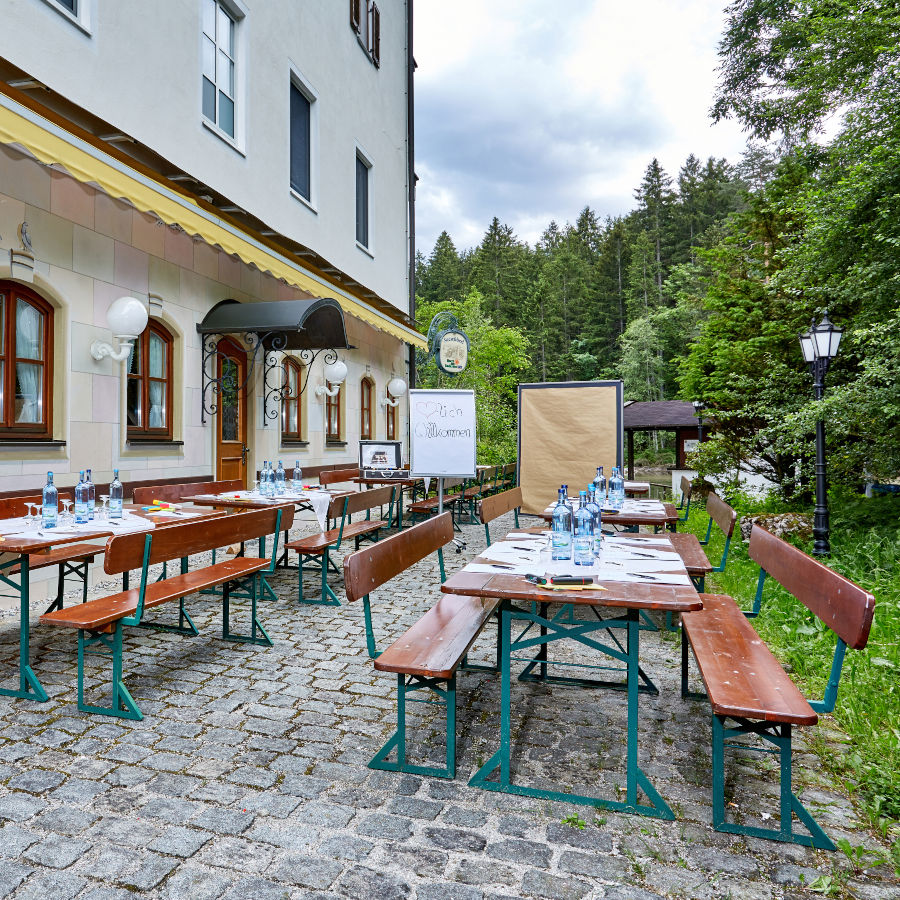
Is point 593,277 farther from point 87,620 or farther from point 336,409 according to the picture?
point 87,620

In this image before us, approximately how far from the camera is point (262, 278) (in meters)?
9.77

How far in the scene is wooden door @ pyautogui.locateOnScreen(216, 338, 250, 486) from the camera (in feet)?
29.1

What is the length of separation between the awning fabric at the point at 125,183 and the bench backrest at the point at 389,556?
359 centimetres

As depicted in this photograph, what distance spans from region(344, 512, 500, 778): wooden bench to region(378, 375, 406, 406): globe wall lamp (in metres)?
11.3

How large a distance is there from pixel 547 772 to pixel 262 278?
27.9ft

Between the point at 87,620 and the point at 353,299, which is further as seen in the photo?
the point at 353,299

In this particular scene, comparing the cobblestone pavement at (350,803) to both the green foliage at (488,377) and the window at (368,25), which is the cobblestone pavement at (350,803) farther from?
the green foliage at (488,377)

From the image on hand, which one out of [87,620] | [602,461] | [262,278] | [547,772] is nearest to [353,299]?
[262,278]

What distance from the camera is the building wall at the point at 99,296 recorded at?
5762 mm

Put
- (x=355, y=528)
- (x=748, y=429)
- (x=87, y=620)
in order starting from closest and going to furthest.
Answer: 1. (x=87, y=620)
2. (x=355, y=528)
3. (x=748, y=429)

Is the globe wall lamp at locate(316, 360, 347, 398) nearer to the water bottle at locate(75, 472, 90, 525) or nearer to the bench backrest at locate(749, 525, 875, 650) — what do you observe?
the water bottle at locate(75, 472, 90, 525)

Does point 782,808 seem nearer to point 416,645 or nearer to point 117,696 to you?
point 416,645

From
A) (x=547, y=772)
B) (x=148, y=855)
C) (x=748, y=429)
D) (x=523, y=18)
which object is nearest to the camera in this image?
(x=148, y=855)

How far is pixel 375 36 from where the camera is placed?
14367mm
